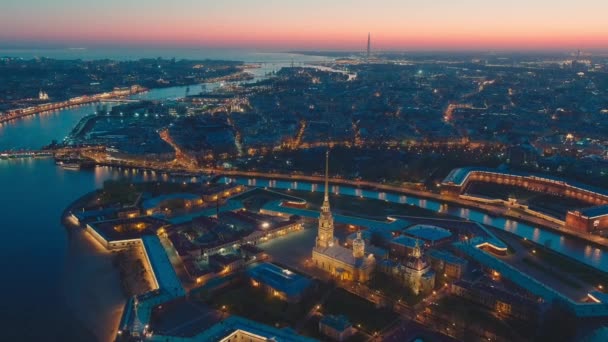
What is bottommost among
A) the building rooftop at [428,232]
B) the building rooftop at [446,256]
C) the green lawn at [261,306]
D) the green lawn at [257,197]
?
the green lawn at [261,306]

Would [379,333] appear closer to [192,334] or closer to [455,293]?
[455,293]

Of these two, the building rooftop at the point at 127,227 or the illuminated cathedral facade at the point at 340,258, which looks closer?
the illuminated cathedral facade at the point at 340,258

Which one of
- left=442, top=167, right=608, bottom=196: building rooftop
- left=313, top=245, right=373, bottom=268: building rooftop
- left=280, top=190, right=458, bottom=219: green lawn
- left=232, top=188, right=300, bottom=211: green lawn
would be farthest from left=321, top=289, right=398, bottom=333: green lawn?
left=442, top=167, right=608, bottom=196: building rooftop

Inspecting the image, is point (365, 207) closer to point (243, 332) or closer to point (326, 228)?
point (326, 228)

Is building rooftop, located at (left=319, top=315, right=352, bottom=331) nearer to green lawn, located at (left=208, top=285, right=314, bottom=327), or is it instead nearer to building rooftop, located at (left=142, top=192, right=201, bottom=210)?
green lawn, located at (left=208, top=285, right=314, bottom=327)

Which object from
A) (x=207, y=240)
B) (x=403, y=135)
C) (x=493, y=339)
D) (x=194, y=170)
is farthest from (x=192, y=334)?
(x=403, y=135)

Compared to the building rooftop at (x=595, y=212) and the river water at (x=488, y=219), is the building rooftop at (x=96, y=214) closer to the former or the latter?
the river water at (x=488, y=219)

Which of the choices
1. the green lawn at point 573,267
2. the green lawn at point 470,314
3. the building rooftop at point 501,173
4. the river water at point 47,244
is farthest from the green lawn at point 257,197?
the green lawn at point 573,267

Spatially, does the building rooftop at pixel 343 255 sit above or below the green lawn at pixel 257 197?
above
